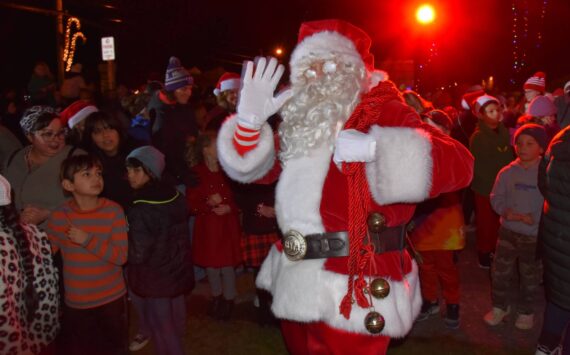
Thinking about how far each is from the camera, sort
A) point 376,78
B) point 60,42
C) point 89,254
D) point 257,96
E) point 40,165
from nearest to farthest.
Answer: point 257,96 < point 376,78 < point 89,254 < point 40,165 < point 60,42

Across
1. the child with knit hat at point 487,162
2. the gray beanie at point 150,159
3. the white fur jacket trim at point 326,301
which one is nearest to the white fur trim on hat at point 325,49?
the white fur jacket trim at point 326,301

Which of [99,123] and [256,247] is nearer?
[99,123]

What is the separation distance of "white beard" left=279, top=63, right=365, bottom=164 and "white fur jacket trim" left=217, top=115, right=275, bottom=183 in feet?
0.28

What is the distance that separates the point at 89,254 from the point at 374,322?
Result: 2035 mm

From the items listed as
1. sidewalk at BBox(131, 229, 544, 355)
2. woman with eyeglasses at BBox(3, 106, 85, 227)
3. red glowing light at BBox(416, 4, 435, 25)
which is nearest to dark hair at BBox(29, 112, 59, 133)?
woman with eyeglasses at BBox(3, 106, 85, 227)

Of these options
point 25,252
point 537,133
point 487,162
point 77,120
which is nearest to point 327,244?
point 25,252

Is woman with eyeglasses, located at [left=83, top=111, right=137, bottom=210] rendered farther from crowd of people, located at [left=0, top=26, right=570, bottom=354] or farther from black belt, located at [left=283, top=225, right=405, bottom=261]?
black belt, located at [left=283, top=225, right=405, bottom=261]

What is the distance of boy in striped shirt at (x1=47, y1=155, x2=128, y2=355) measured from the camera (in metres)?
3.31

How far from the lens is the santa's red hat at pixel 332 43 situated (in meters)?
2.57

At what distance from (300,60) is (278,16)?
25.6m

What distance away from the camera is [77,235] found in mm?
3172

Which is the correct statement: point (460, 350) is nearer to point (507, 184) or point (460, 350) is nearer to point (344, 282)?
point (507, 184)

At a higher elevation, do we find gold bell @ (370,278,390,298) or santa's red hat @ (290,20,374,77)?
santa's red hat @ (290,20,374,77)

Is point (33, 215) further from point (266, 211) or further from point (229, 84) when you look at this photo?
point (229, 84)
